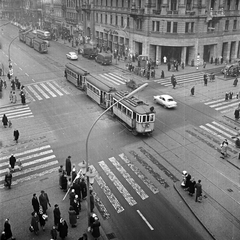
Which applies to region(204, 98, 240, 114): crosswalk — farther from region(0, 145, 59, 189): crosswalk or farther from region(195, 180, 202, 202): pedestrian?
region(0, 145, 59, 189): crosswalk

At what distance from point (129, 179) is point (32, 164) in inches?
271

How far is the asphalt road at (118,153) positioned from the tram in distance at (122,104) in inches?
30.6

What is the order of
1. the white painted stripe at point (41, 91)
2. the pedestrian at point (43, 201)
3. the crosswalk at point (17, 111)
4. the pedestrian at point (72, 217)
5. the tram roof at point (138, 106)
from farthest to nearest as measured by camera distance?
the white painted stripe at point (41, 91) → the crosswalk at point (17, 111) → the tram roof at point (138, 106) → the pedestrian at point (43, 201) → the pedestrian at point (72, 217)

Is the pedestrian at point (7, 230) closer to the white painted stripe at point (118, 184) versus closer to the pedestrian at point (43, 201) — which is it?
the pedestrian at point (43, 201)

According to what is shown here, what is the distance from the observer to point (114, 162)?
74.9ft

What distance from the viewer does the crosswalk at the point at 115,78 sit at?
145ft

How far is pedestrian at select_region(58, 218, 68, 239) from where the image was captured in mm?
15001

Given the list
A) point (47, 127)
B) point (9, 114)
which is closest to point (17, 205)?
point (47, 127)

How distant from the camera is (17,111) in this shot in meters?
33.0

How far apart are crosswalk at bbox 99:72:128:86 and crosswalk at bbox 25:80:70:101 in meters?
7.15

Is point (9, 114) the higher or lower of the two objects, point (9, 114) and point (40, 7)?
the lower

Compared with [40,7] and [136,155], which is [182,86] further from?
[40,7]

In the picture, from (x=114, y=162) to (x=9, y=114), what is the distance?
1447cm

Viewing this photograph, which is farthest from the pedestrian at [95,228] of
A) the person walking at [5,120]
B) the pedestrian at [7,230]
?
the person walking at [5,120]
